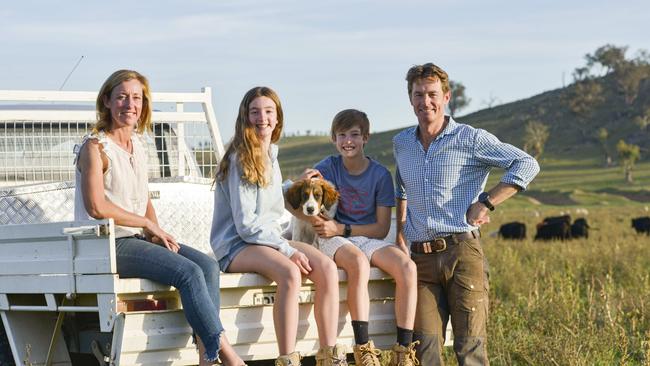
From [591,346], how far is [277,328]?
9.32ft

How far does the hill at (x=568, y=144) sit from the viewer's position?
72.1 metres

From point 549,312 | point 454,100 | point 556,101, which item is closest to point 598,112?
point 556,101

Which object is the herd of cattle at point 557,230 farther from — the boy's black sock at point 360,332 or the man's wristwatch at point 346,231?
the boy's black sock at point 360,332

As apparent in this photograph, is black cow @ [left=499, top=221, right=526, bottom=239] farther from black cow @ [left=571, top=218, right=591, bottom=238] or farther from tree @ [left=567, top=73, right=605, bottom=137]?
tree @ [left=567, top=73, right=605, bottom=137]

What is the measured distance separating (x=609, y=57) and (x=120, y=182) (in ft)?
361

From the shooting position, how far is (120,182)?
20.6ft

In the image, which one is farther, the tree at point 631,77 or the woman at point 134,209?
the tree at point 631,77

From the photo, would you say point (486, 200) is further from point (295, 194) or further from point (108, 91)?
point (108, 91)

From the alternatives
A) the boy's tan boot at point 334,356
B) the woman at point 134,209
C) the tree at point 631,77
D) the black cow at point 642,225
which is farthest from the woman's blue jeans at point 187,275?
the tree at point 631,77

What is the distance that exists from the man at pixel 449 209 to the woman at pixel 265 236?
768 mm

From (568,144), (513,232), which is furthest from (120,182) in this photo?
(568,144)

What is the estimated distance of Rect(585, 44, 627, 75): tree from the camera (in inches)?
4365

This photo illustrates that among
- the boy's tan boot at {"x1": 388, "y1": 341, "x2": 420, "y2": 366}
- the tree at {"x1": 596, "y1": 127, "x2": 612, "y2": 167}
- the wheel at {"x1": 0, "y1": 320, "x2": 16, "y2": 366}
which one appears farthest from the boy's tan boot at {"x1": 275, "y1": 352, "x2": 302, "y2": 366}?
the tree at {"x1": 596, "y1": 127, "x2": 612, "y2": 167}

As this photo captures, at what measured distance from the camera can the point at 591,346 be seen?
7.96 m
